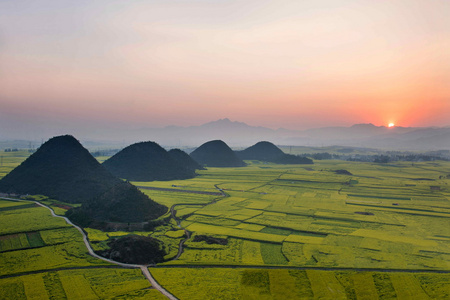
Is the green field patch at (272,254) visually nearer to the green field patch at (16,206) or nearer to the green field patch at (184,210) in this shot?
the green field patch at (184,210)

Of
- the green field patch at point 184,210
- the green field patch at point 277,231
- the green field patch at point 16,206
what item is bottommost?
the green field patch at point 277,231

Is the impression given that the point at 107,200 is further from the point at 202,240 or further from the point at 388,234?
the point at 388,234

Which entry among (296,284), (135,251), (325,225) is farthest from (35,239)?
(325,225)

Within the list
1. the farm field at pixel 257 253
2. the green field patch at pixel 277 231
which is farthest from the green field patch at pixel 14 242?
the green field patch at pixel 277 231

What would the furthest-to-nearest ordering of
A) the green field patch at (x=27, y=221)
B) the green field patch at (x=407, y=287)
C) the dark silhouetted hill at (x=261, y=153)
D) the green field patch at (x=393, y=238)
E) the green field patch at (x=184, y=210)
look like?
1. the dark silhouetted hill at (x=261, y=153)
2. the green field patch at (x=184, y=210)
3. the green field patch at (x=27, y=221)
4. the green field patch at (x=393, y=238)
5. the green field patch at (x=407, y=287)

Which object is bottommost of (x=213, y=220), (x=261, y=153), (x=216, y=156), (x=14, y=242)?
(x=213, y=220)

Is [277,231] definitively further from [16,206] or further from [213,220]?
[16,206]
